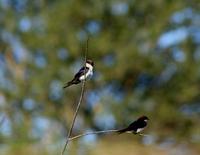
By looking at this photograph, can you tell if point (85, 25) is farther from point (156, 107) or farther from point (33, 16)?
point (156, 107)

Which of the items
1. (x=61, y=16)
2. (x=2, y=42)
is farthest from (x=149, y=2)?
(x=2, y=42)

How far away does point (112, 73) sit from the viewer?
13.1m

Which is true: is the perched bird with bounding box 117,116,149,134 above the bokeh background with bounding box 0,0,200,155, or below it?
below

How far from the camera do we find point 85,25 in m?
13.6

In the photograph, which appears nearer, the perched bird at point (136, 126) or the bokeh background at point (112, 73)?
the perched bird at point (136, 126)

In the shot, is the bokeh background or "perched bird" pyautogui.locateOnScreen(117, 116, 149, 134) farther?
the bokeh background

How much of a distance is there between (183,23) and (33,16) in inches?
104

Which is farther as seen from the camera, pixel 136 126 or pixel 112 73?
pixel 112 73

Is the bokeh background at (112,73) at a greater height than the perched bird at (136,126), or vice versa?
the bokeh background at (112,73)

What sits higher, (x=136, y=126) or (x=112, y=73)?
(x=112, y=73)

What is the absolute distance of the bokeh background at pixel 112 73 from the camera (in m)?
13.0

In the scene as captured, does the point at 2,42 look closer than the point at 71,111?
A: No

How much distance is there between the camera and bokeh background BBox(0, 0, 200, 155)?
13039 millimetres

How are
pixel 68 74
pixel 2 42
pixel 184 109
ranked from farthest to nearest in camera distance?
pixel 2 42 < pixel 184 109 < pixel 68 74
